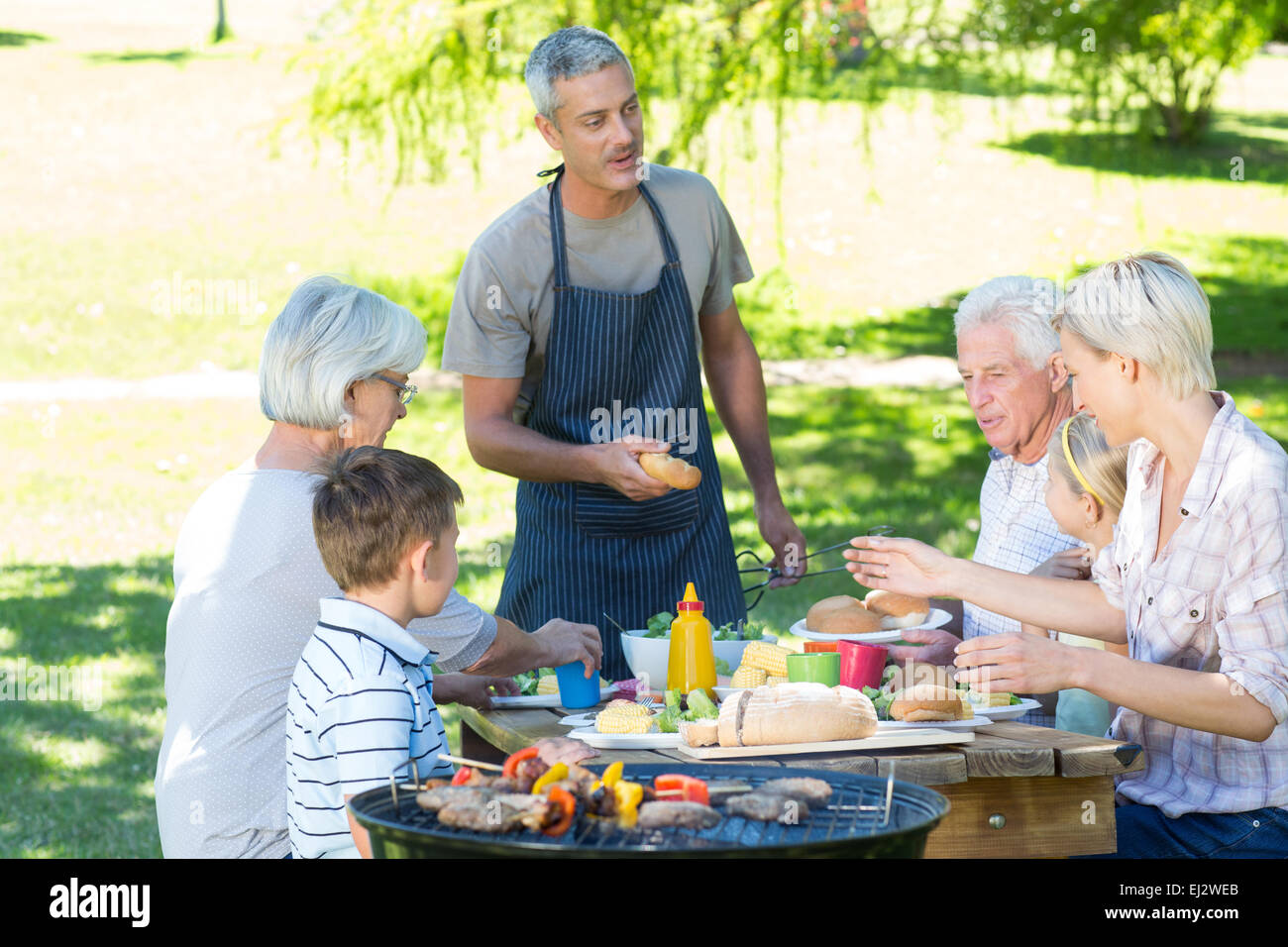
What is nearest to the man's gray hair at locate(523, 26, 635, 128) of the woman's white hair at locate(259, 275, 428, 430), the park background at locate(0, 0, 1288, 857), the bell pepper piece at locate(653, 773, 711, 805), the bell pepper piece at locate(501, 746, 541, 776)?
the park background at locate(0, 0, 1288, 857)

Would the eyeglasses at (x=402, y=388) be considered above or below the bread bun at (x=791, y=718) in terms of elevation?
above

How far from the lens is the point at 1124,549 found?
2926 millimetres

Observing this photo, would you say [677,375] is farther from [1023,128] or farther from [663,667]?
[1023,128]

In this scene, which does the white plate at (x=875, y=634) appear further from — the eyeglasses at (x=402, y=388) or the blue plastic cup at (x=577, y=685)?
the eyeglasses at (x=402, y=388)

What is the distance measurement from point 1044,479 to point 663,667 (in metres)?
1.07

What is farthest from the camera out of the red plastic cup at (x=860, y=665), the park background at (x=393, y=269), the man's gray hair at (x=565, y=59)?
the park background at (x=393, y=269)

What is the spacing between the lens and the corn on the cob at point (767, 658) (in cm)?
299

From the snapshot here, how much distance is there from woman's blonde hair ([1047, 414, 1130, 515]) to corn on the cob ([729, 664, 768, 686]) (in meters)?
0.81

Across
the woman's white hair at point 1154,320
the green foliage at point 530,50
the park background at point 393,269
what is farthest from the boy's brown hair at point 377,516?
the green foliage at point 530,50

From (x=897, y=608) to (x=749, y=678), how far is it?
567mm

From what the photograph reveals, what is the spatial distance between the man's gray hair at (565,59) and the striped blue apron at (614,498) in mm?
252

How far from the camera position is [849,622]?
3.30 m

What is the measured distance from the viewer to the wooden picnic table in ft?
8.24

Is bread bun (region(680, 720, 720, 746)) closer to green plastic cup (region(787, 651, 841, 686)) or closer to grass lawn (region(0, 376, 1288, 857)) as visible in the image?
green plastic cup (region(787, 651, 841, 686))
